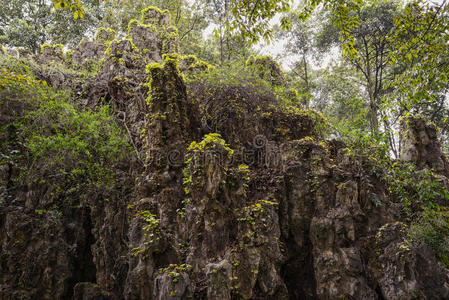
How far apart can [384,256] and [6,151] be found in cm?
1003

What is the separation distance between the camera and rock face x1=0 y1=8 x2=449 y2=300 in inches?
202

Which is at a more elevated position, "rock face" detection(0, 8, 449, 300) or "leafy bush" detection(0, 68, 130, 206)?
"leafy bush" detection(0, 68, 130, 206)

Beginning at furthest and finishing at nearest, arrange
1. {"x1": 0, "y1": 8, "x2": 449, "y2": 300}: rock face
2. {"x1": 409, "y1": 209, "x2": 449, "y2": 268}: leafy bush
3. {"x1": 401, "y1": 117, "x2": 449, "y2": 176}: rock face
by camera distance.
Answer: {"x1": 401, "y1": 117, "x2": 449, "y2": 176}: rock face, {"x1": 409, "y1": 209, "x2": 449, "y2": 268}: leafy bush, {"x1": 0, "y1": 8, "x2": 449, "y2": 300}: rock face

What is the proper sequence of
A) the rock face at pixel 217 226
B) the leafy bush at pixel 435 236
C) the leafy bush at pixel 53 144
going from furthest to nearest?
1. the leafy bush at pixel 53 144
2. the leafy bush at pixel 435 236
3. the rock face at pixel 217 226

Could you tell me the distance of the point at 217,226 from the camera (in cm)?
553

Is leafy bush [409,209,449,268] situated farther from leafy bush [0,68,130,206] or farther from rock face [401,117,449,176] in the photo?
leafy bush [0,68,130,206]

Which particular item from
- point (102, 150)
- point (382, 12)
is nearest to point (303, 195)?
point (102, 150)

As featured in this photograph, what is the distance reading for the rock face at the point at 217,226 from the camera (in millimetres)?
5141

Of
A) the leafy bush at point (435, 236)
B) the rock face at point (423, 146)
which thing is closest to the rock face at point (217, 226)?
the leafy bush at point (435, 236)

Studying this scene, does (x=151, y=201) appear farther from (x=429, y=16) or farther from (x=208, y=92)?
(x=429, y=16)

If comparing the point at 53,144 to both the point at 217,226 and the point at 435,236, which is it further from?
the point at 435,236

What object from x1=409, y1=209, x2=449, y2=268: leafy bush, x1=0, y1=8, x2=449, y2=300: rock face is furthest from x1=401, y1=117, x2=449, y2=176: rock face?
x1=409, y1=209, x2=449, y2=268: leafy bush

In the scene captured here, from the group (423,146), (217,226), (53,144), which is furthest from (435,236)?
(53,144)

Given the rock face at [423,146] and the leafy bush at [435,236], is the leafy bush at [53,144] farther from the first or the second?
the rock face at [423,146]
